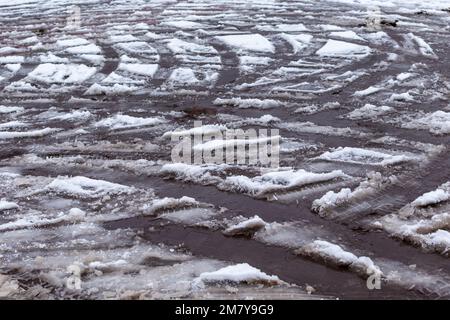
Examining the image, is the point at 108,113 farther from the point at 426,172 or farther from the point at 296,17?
the point at 296,17

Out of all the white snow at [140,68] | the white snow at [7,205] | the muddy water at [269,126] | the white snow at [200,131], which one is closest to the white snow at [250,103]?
the muddy water at [269,126]

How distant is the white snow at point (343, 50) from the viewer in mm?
7734

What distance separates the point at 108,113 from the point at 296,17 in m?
6.61

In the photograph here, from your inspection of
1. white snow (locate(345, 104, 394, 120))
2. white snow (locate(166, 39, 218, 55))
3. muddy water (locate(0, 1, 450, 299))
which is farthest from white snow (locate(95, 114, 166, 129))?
white snow (locate(166, 39, 218, 55))

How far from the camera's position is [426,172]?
3.98m

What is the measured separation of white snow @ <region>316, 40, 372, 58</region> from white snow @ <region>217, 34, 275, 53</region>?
821mm

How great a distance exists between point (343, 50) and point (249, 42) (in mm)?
1581

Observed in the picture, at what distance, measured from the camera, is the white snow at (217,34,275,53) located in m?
8.23

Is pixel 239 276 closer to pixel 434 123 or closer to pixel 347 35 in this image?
pixel 434 123

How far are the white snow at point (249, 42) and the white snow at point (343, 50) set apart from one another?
821 mm

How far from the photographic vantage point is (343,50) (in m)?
7.97

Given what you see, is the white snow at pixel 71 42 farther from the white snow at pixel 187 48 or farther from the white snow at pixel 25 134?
the white snow at pixel 25 134

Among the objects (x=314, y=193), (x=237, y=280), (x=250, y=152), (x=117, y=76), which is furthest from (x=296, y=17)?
(x=237, y=280)

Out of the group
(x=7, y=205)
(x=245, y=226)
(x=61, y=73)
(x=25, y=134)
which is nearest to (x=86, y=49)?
(x=61, y=73)
